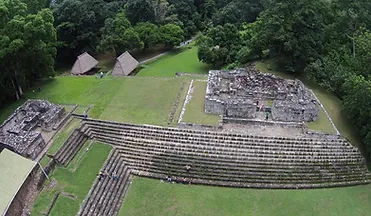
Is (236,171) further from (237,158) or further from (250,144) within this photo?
(250,144)

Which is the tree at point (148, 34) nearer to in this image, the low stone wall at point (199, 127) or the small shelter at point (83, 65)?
the small shelter at point (83, 65)

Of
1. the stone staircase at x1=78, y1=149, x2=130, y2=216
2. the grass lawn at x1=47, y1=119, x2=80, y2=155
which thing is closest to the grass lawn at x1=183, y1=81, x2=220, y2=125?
the stone staircase at x1=78, y1=149, x2=130, y2=216

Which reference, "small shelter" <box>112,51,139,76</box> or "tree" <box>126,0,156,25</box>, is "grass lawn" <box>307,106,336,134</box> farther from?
"tree" <box>126,0,156,25</box>

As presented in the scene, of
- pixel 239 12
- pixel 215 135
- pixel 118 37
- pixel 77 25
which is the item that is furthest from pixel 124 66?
pixel 239 12

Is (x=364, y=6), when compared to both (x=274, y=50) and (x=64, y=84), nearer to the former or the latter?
(x=274, y=50)

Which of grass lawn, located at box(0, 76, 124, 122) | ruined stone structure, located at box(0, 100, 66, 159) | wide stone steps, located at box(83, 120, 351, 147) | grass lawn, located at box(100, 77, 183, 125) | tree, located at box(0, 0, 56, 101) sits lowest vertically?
wide stone steps, located at box(83, 120, 351, 147)

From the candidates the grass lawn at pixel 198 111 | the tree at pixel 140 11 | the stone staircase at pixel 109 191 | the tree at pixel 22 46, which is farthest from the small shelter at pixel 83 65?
the stone staircase at pixel 109 191

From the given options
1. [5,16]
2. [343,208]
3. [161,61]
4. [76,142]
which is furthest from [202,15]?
[343,208]
